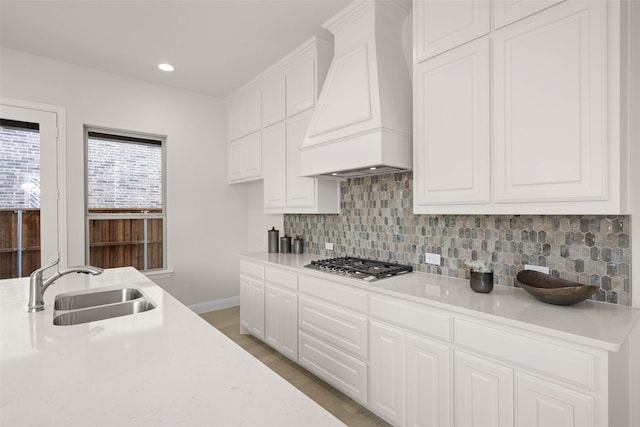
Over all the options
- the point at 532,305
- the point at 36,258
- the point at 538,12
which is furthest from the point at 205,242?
the point at 538,12

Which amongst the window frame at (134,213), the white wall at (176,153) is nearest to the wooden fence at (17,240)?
the white wall at (176,153)

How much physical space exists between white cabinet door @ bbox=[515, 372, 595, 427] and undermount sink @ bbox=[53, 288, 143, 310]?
1.96 metres

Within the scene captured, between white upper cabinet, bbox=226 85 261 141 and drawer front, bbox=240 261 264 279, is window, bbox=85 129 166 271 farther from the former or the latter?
drawer front, bbox=240 261 264 279

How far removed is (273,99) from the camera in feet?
10.9

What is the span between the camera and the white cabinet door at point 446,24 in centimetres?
172

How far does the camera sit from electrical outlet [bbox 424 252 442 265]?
2250mm

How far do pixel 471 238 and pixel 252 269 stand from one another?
6.55 ft

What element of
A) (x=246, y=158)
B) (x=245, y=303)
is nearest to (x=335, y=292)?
(x=245, y=303)

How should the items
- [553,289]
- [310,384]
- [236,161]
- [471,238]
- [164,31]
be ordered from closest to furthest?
[553,289]
[471,238]
[310,384]
[164,31]
[236,161]

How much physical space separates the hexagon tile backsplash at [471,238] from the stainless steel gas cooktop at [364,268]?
0.39 feet

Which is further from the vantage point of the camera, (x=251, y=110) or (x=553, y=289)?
(x=251, y=110)

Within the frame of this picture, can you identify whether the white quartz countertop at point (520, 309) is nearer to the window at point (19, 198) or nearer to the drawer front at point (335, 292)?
the drawer front at point (335, 292)

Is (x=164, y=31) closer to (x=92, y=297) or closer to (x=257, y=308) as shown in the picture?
(x=92, y=297)

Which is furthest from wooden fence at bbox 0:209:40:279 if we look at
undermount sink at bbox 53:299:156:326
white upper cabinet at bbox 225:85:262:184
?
undermount sink at bbox 53:299:156:326
